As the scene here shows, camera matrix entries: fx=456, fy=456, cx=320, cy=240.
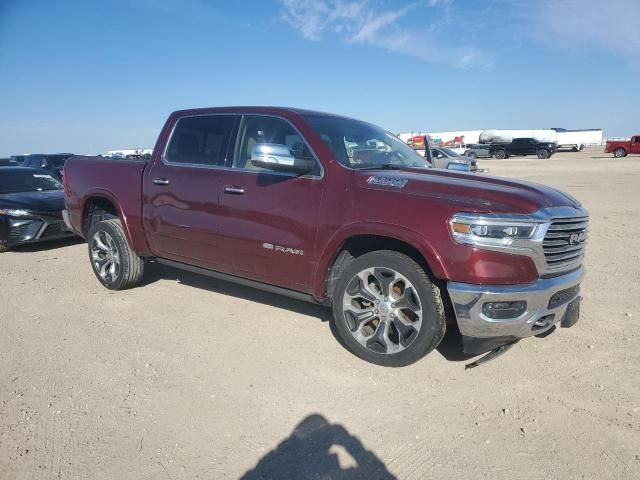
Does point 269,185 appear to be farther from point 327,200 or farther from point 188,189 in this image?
point 188,189

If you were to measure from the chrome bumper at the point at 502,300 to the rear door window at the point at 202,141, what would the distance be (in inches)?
94.8

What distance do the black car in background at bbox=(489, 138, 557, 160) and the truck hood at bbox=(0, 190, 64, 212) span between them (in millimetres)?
40666

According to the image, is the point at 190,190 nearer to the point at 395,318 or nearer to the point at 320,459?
the point at 395,318

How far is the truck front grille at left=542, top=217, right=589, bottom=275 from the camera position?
297 cm

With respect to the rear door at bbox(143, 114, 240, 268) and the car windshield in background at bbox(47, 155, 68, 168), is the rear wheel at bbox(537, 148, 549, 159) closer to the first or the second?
the car windshield in background at bbox(47, 155, 68, 168)

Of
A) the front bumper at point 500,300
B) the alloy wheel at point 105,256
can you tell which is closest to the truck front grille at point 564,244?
the front bumper at point 500,300

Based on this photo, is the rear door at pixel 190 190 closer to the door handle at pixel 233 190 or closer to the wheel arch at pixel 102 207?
the door handle at pixel 233 190

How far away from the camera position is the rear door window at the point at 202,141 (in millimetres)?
Answer: 4215

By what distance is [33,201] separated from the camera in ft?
25.0

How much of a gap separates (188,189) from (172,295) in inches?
55.1

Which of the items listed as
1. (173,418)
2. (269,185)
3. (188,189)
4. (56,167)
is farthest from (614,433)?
(56,167)

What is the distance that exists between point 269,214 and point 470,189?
1569 mm

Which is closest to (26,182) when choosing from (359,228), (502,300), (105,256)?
(105,256)

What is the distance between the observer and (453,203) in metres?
2.96
